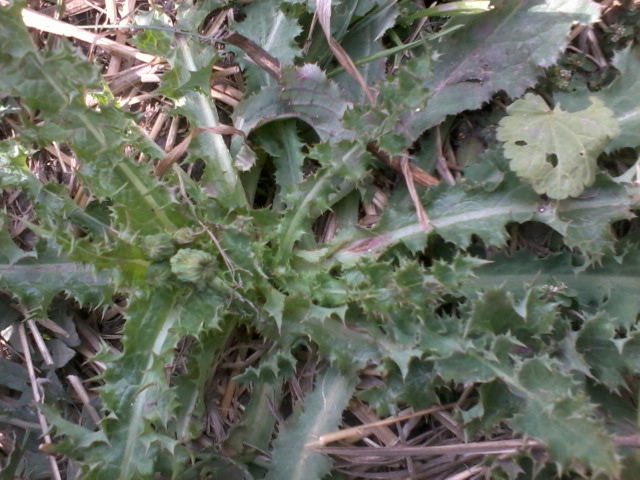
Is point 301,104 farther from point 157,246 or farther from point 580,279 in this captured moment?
point 580,279

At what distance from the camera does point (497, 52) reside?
2.38 meters

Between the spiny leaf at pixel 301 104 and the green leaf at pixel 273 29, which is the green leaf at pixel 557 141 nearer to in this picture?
the spiny leaf at pixel 301 104

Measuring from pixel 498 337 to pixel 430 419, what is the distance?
1.63ft

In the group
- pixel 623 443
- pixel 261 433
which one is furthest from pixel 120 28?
pixel 623 443

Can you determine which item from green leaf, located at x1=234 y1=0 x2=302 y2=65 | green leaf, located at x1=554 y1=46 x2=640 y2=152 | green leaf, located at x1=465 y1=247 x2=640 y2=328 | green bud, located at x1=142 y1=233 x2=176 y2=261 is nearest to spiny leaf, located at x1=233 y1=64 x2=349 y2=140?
green leaf, located at x1=234 y1=0 x2=302 y2=65

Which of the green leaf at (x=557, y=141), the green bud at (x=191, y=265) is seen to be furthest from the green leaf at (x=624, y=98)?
the green bud at (x=191, y=265)

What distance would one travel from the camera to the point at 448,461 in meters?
2.15

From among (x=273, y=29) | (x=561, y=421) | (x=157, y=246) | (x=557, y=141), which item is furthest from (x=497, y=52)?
(x=157, y=246)

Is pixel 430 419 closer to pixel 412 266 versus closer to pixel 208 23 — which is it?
pixel 412 266

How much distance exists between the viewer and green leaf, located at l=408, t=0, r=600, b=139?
230 centimetres

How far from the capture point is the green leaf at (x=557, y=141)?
209cm

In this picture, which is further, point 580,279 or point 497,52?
Answer: point 497,52

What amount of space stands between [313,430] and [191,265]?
80 cm

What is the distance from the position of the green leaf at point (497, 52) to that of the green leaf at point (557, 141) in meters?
0.18
